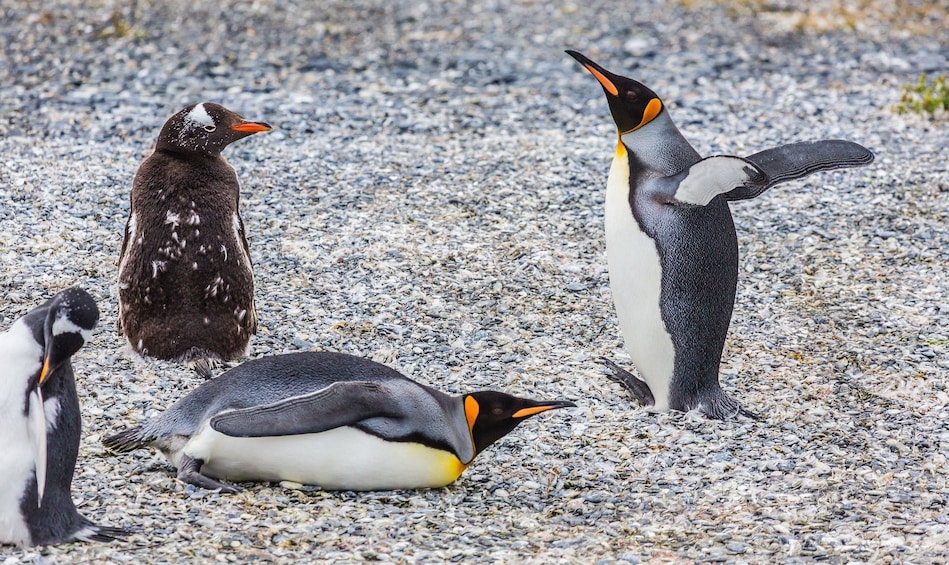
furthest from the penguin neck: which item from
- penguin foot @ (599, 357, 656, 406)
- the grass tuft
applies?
the grass tuft

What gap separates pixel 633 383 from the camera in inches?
186

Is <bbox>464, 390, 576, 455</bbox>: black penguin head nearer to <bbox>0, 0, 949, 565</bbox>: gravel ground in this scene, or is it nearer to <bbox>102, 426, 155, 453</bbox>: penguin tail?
<bbox>0, 0, 949, 565</bbox>: gravel ground

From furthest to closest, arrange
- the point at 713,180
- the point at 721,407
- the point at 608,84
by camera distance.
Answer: the point at 608,84
the point at 721,407
the point at 713,180

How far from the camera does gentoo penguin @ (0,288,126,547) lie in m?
3.10

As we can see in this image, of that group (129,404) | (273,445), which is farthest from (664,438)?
(129,404)

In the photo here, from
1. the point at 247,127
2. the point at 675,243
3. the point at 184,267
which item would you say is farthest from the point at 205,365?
the point at 675,243

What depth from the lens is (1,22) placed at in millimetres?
9961

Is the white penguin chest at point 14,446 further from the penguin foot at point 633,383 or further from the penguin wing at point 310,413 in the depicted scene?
the penguin foot at point 633,383

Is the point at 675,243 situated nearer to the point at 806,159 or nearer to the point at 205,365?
the point at 806,159

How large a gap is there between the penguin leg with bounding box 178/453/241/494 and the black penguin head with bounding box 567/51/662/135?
82.2 inches

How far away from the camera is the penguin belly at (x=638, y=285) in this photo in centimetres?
458

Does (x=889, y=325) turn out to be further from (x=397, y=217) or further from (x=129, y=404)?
(x=129, y=404)

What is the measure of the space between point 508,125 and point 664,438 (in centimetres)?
423

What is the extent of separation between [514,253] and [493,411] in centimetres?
232
